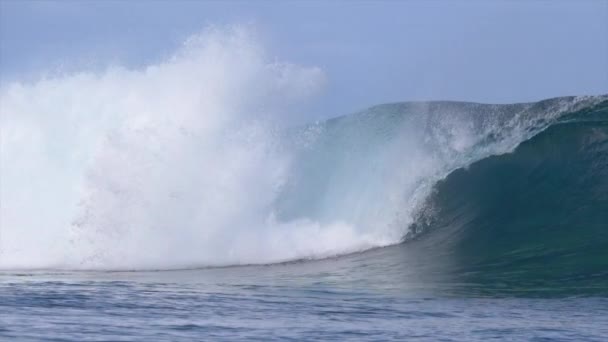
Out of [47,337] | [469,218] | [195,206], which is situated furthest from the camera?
[469,218]

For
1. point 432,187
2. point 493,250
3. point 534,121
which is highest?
point 534,121

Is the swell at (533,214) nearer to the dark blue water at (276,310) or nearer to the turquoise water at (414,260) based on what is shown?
the turquoise water at (414,260)

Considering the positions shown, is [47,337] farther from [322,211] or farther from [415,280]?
[322,211]

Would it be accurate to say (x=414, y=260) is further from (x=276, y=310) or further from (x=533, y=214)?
(x=276, y=310)

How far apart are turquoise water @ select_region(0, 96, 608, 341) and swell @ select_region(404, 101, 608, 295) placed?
0.13ft

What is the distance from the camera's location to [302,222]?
1831 cm

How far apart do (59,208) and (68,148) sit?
2.27 meters

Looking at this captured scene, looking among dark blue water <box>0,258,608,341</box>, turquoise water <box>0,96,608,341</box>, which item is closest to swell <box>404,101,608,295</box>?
turquoise water <box>0,96,608,341</box>

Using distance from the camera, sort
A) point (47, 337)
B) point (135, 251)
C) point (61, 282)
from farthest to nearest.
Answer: point (135, 251) → point (61, 282) → point (47, 337)

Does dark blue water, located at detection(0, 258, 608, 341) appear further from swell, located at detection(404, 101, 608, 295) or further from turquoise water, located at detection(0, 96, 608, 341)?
swell, located at detection(404, 101, 608, 295)

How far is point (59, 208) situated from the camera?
18688 millimetres

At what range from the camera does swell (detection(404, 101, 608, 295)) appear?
48.2 ft

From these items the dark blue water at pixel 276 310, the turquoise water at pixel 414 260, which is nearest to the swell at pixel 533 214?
the turquoise water at pixel 414 260

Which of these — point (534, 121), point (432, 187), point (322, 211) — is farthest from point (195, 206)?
point (534, 121)
